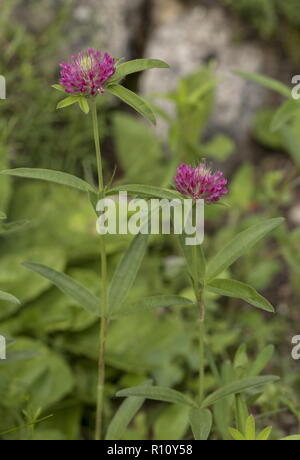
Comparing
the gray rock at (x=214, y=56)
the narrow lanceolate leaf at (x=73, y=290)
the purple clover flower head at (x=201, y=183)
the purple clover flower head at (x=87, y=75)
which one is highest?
the gray rock at (x=214, y=56)

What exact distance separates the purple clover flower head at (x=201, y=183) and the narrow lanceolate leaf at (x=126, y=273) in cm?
16

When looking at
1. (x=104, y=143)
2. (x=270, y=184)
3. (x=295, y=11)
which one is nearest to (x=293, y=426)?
(x=270, y=184)

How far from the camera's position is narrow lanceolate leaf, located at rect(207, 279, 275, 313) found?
971 millimetres

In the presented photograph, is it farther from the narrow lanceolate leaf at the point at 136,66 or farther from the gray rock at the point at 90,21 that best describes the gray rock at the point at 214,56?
the narrow lanceolate leaf at the point at 136,66

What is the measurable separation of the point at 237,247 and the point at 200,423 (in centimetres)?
26

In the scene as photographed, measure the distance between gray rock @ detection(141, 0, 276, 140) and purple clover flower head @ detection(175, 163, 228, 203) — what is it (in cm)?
155

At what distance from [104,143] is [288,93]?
115cm

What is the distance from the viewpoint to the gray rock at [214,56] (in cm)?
247

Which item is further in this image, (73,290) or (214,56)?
(214,56)

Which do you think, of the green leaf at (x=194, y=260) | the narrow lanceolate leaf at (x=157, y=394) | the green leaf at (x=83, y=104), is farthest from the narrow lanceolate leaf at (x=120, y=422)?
the green leaf at (x=83, y=104)

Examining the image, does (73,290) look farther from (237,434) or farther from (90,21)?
(90,21)

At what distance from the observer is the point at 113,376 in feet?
5.84

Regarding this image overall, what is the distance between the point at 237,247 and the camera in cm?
102

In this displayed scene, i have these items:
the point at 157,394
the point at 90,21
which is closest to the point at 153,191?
the point at 157,394
